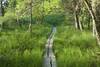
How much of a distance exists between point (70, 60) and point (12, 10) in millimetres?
34853

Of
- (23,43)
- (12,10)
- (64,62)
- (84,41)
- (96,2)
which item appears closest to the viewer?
(64,62)

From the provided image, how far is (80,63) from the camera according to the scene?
1159cm

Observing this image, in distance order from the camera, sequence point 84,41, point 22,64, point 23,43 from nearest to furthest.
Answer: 1. point 22,64
2. point 23,43
3. point 84,41

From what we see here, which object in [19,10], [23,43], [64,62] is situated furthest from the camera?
[19,10]

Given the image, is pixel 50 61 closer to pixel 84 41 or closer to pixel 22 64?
pixel 22 64

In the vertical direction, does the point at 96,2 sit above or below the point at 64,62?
above

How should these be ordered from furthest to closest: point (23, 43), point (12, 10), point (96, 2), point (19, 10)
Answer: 1. point (12, 10)
2. point (19, 10)
3. point (23, 43)
4. point (96, 2)

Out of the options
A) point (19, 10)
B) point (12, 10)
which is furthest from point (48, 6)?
point (19, 10)

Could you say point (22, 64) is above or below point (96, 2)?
below

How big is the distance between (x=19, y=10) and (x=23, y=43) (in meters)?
18.5

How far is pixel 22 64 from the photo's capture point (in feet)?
36.1

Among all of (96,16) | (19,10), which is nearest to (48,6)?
(19,10)

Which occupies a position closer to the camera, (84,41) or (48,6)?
(84,41)

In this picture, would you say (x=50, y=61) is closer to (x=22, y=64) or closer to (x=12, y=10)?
(x=22, y=64)
